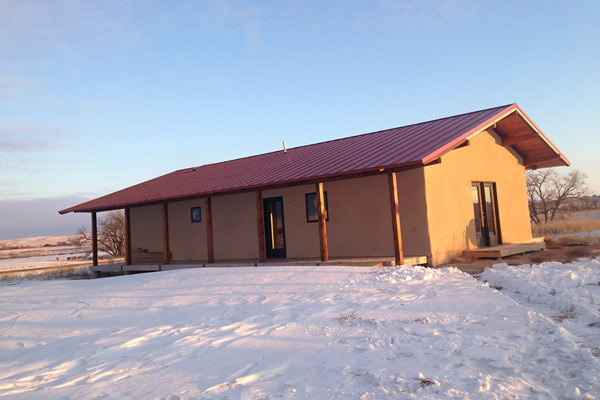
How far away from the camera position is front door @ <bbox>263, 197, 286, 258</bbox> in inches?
588

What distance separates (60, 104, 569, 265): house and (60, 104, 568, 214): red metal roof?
6 centimetres

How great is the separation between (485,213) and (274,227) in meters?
6.89

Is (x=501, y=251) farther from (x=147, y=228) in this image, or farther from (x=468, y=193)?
(x=147, y=228)

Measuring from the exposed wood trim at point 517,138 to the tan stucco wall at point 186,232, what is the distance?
1103cm

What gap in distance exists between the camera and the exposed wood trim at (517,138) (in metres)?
15.2

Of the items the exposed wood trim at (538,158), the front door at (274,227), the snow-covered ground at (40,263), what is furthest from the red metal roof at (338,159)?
the snow-covered ground at (40,263)

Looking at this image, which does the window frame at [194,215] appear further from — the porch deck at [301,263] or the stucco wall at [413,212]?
the stucco wall at [413,212]

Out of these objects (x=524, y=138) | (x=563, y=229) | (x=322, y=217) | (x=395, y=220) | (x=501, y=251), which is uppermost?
(x=524, y=138)

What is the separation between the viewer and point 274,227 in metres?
15.2

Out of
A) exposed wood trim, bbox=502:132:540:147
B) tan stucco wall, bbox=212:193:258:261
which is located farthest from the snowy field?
exposed wood trim, bbox=502:132:540:147

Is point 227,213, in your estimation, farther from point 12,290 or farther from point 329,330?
point 329,330

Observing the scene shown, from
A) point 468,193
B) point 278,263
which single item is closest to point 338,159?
point 278,263

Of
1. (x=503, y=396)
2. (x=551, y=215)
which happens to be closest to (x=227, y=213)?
(x=503, y=396)

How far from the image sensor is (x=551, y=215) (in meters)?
31.5
